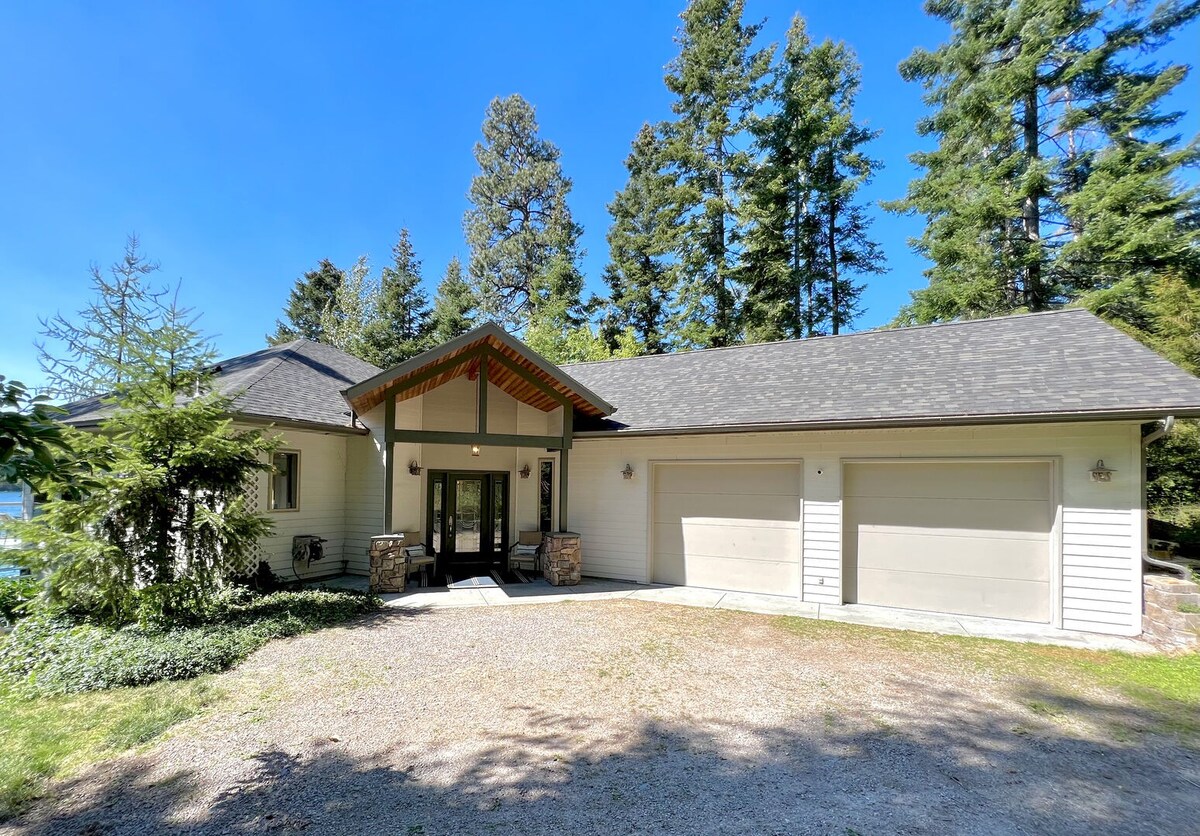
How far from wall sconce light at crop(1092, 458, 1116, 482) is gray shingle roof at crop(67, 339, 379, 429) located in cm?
1075

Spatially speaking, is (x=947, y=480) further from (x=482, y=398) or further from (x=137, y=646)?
(x=137, y=646)

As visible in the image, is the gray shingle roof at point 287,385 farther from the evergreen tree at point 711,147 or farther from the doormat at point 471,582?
the evergreen tree at point 711,147

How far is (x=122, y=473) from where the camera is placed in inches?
252

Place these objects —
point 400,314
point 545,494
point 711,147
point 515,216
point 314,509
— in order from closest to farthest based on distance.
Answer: point 314,509, point 545,494, point 711,147, point 515,216, point 400,314

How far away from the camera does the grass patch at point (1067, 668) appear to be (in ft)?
14.9

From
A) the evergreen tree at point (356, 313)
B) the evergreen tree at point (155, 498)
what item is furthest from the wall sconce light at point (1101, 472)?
the evergreen tree at point (356, 313)

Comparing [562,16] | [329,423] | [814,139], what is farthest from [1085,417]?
[814,139]

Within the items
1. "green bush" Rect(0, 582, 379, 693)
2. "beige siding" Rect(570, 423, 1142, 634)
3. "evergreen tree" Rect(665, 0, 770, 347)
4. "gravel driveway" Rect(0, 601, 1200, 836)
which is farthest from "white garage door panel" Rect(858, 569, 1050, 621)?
"evergreen tree" Rect(665, 0, 770, 347)

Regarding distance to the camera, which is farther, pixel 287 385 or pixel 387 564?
pixel 287 385

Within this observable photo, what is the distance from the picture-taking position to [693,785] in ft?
11.2

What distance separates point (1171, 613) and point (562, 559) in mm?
8126

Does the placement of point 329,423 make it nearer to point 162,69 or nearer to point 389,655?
point 389,655

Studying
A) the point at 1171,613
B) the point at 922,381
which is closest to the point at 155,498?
the point at 922,381

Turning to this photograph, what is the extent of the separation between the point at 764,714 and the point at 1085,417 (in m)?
5.56
